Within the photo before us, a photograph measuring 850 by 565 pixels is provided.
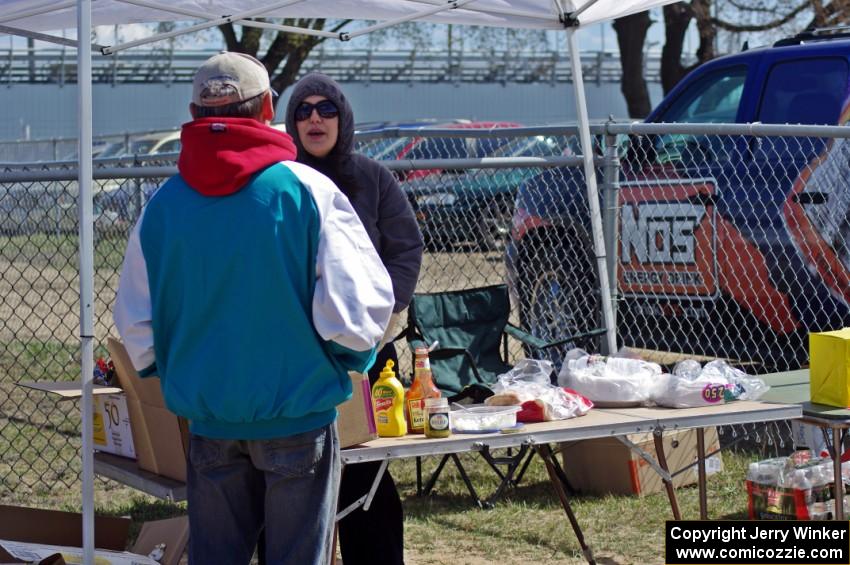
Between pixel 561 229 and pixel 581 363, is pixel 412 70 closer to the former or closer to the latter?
pixel 561 229

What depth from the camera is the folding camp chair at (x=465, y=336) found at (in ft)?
19.2

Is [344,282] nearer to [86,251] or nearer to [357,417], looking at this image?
[357,417]

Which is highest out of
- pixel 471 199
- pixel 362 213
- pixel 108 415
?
pixel 471 199

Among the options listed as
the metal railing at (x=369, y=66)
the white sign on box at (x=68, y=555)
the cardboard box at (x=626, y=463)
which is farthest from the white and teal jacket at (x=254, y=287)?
the metal railing at (x=369, y=66)

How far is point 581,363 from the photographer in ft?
15.9

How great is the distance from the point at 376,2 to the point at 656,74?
33167 millimetres

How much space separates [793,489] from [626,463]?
38.0 inches

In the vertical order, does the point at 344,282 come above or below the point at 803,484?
above

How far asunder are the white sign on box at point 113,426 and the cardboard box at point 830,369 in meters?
2.55

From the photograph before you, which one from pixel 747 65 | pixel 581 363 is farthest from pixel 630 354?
pixel 747 65

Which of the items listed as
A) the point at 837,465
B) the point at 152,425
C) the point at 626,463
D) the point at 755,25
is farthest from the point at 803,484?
the point at 755,25

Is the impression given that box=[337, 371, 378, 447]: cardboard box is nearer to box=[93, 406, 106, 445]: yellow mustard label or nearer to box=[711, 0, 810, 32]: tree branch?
box=[93, 406, 106, 445]: yellow mustard label

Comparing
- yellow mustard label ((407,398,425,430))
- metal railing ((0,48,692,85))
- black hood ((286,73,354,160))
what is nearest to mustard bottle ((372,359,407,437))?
yellow mustard label ((407,398,425,430))

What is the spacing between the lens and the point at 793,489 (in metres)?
4.96
